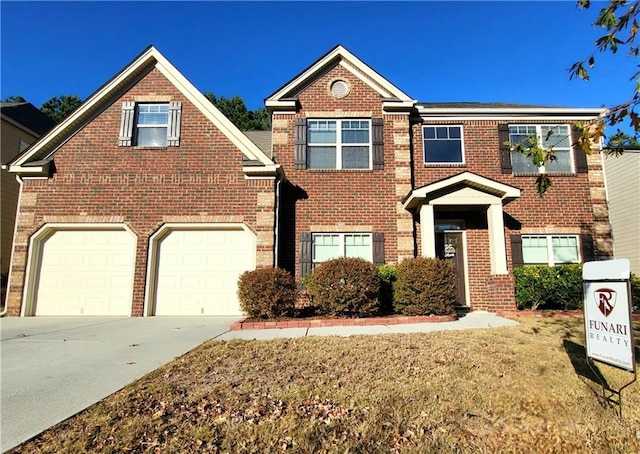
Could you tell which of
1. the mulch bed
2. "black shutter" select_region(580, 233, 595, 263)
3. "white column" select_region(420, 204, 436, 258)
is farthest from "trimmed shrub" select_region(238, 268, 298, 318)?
"black shutter" select_region(580, 233, 595, 263)

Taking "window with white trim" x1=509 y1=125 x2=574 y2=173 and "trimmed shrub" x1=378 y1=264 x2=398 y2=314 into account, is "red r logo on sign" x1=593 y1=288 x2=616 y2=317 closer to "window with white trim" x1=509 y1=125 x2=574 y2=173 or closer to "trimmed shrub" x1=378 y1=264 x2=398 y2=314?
"trimmed shrub" x1=378 y1=264 x2=398 y2=314

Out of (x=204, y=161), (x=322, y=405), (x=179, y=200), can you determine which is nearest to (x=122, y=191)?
(x=179, y=200)

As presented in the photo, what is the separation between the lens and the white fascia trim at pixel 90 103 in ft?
34.4

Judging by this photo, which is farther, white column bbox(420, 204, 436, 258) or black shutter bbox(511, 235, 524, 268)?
black shutter bbox(511, 235, 524, 268)

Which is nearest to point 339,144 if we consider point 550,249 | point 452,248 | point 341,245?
point 341,245

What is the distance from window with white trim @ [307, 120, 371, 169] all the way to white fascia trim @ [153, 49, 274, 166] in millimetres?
1962

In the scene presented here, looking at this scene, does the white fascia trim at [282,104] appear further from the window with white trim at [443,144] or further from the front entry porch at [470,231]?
the front entry porch at [470,231]

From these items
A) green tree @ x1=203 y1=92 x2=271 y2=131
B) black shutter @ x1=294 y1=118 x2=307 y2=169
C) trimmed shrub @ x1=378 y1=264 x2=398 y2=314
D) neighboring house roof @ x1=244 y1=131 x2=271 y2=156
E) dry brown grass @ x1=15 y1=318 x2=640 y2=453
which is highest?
green tree @ x1=203 y1=92 x2=271 y2=131

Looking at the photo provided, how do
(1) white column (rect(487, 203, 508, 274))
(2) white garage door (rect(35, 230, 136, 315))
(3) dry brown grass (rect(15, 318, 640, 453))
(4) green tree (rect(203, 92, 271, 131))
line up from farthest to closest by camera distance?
(4) green tree (rect(203, 92, 271, 131)) < (1) white column (rect(487, 203, 508, 274)) < (2) white garage door (rect(35, 230, 136, 315)) < (3) dry brown grass (rect(15, 318, 640, 453))

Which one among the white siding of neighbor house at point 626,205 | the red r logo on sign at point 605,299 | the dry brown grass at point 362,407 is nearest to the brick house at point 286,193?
the white siding of neighbor house at point 626,205

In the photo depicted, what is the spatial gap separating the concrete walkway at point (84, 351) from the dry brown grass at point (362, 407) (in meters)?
0.34

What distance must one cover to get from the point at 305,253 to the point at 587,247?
845cm

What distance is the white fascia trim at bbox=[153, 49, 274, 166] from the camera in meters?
10.6

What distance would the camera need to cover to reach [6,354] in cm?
568
